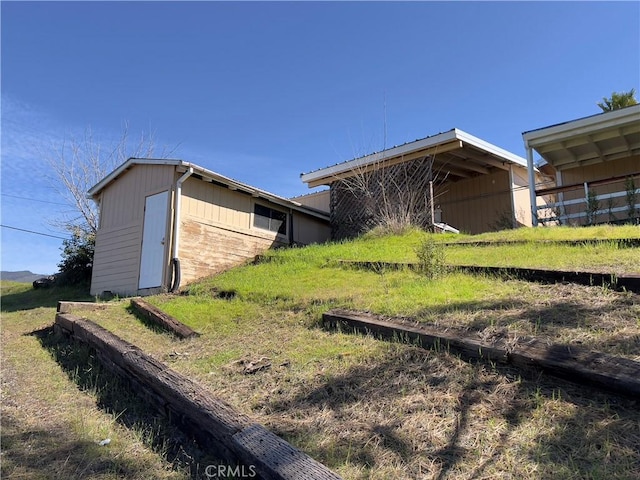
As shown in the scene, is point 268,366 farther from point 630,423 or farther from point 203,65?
point 203,65

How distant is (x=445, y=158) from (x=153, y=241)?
8642mm

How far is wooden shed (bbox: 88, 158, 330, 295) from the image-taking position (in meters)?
9.85

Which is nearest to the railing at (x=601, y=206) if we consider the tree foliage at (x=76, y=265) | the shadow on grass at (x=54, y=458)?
the shadow on grass at (x=54, y=458)

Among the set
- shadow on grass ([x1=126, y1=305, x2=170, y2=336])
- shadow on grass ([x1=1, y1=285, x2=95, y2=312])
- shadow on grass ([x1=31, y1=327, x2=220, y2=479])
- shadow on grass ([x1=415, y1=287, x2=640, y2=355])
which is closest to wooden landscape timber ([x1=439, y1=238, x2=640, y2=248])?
shadow on grass ([x1=415, y1=287, x2=640, y2=355])

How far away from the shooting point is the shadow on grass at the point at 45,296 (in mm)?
11392

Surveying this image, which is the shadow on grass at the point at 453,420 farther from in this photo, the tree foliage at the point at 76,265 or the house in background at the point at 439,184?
the tree foliage at the point at 76,265

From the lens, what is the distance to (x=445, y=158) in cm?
1297

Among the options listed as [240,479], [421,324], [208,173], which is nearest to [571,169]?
[208,173]

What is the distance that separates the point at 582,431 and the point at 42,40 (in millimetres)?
12879

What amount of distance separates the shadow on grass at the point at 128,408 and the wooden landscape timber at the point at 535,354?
2.00m

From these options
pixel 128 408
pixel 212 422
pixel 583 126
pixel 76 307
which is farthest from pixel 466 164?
pixel 212 422

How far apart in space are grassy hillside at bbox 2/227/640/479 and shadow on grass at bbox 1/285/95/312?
561 centimetres

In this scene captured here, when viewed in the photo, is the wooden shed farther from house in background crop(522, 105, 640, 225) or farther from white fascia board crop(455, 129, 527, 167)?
house in background crop(522, 105, 640, 225)

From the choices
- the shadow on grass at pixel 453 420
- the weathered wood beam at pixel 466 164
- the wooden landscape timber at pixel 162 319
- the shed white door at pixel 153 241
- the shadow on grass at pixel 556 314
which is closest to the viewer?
the shadow on grass at pixel 453 420
